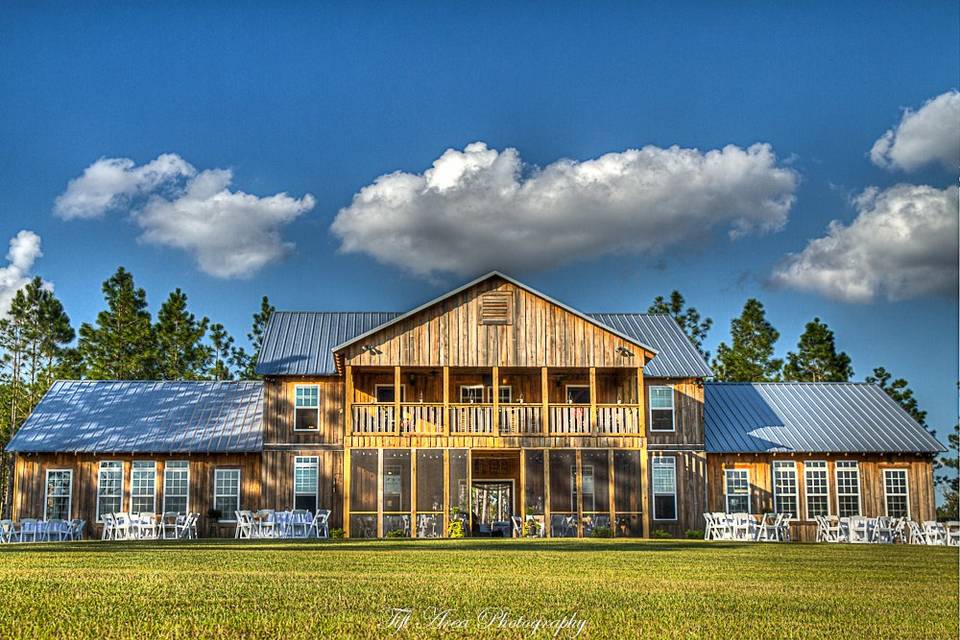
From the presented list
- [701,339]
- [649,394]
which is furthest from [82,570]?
[701,339]

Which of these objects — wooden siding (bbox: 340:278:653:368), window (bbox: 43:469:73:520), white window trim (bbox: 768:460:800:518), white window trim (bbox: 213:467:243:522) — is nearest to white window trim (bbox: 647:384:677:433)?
wooden siding (bbox: 340:278:653:368)

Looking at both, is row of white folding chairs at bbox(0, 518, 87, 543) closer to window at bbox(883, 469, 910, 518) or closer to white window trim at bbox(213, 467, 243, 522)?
white window trim at bbox(213, 467, 243, 522)

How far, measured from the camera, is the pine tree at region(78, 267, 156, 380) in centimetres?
5025

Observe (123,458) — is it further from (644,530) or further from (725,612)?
(725,612)

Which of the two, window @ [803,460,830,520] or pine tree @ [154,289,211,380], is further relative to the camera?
pine tree @ [154,289,211,380]

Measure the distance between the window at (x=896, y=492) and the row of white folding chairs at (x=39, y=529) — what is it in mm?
23957

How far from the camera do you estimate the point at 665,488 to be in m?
33.2

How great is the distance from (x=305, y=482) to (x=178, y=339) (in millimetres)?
21967

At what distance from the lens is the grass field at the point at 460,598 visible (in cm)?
804

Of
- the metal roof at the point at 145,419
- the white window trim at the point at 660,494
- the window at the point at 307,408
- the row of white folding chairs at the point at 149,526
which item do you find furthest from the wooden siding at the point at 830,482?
the row of white folding chairs at the point at 149,526

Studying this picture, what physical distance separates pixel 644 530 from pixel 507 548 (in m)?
11.1

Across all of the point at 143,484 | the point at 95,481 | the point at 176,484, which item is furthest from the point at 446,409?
the point at 95,481

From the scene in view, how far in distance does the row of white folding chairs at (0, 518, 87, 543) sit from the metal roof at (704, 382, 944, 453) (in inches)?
729

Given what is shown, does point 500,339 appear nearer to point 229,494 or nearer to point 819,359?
point 229,494
